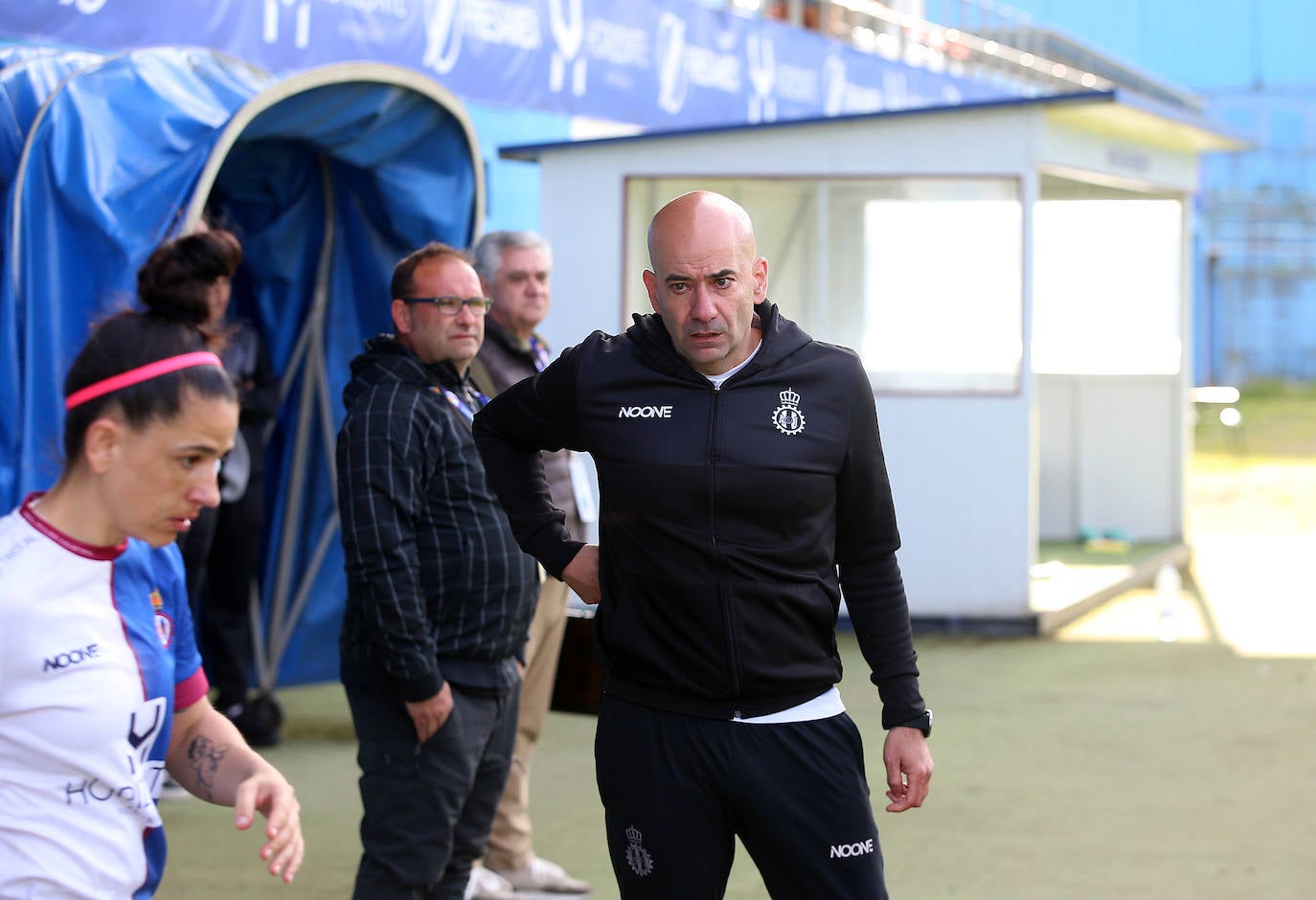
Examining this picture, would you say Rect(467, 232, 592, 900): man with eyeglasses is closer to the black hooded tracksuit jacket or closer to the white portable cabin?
the black hooded tracksuit jacket

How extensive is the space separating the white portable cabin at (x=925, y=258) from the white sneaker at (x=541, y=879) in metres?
4.83

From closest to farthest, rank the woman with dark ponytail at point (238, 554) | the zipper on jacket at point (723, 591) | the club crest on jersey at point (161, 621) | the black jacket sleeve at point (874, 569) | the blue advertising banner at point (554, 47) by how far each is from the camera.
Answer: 1. the club crest on jersey at point (161, 621)
2. the zipper on jacket at point (723, 591)
3. the black jacket sleeve at point (874, 569)
4. the woman with dark ponytail at point (238, 554)
5. the blue advertising banner at point (554, 47)

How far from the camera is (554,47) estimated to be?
1351cm

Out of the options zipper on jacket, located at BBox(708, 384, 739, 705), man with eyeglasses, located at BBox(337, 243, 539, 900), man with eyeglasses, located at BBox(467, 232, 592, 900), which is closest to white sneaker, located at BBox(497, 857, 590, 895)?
man with eyeglasses, located at BBox(467, 232, 592, 900)

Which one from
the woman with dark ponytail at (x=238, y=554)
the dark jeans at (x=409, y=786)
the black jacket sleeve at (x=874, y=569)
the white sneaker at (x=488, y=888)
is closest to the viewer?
the black jacket sleeve at (x=874, y=569)

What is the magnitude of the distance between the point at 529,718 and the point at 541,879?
0.50 m

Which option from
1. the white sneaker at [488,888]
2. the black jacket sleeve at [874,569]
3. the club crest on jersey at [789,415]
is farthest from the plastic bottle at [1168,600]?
the club crest on jersey at [789,415]

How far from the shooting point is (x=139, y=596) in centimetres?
225

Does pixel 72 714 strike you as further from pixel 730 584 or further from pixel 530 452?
pixel 530 452

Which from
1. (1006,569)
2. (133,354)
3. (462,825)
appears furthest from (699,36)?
(133,354)

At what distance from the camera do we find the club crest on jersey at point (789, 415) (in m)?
2.91

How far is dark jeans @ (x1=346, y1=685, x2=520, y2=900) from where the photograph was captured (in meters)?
3.83

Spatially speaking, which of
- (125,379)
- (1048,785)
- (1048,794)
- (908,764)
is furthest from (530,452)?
(1048,785)

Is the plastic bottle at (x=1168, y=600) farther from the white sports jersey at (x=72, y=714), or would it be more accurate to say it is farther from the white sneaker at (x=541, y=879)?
the white sports jersey at (x=72, y=714)
